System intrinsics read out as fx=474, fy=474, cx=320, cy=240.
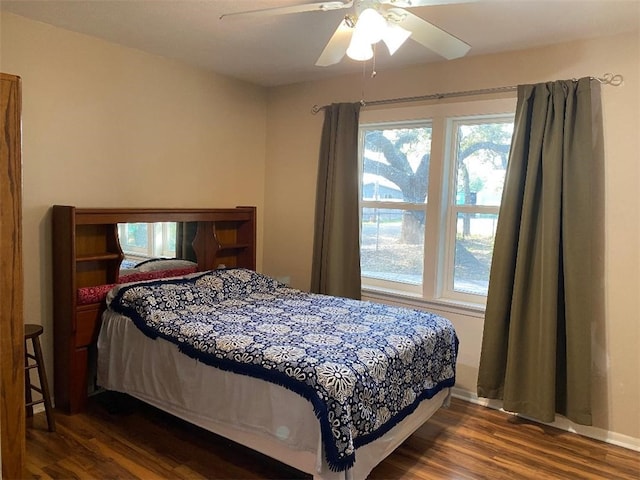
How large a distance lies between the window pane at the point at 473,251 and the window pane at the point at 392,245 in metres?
0.30

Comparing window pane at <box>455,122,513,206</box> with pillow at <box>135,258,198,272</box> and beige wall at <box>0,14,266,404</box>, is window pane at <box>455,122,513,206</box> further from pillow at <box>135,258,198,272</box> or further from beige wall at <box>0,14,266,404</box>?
pillow at <box>135,258,198,272</box>

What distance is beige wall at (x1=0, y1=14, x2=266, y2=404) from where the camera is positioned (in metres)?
2.91

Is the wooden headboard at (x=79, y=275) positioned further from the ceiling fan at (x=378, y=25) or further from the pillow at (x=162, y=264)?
the ceiling fan at (x=378, y=25)

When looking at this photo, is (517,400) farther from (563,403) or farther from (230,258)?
(230,258)

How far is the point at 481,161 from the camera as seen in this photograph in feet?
11.4

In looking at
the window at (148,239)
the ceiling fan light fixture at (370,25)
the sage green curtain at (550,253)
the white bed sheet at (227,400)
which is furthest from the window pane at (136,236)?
the sage green curtain at (550,253)

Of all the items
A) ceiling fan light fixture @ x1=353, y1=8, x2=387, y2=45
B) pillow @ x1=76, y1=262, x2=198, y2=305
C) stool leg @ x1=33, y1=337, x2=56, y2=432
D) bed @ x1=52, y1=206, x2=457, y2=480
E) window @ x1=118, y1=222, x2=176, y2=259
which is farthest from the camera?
window @ x1=118, y1=222, x2=176, y2=259

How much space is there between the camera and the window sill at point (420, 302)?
3439 mm

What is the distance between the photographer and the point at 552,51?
3.03 meters

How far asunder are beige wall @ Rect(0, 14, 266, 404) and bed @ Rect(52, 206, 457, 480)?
6.2 inches

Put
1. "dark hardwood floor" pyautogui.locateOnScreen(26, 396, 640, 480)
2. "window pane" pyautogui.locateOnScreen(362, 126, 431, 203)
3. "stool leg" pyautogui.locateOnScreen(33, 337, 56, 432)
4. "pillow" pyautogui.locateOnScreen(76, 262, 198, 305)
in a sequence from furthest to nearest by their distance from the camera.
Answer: "window pane" pyautogui.locateOnScreen(362, 126, 431, 203)
"pillow" pyautogui.locateOnScreen(76, 262, 198, 305)
"stool leg" pyautogui.locateOnScreen(33, 337, 56, 432)
"dark hardwood floor" pyautogui.locateOnScreen(26, 396, 640, 480)

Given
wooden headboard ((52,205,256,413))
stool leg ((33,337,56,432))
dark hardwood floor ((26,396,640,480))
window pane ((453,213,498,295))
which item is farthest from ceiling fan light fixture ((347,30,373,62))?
stool leg ((33,337,56,432))

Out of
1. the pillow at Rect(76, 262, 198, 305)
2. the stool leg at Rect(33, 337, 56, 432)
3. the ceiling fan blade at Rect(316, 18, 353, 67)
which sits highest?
the ceiling fan blade at Rect(316, 18, 353, 67)

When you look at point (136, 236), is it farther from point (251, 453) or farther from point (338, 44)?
point (338, 44)
